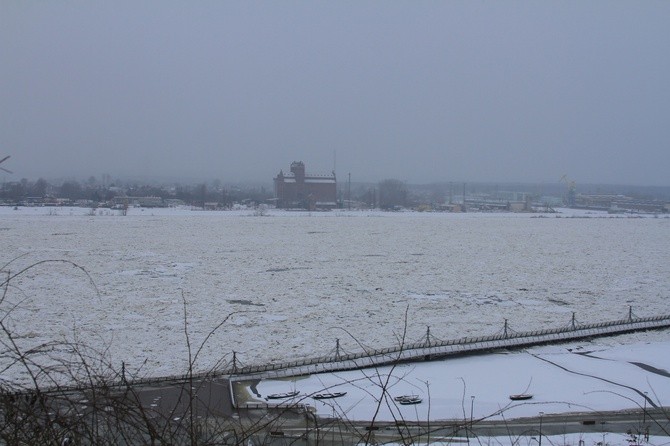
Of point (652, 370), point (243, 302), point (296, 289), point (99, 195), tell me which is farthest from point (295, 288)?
point (99, 195)

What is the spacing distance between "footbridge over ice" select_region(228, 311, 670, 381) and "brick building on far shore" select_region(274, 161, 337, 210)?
44.2 m

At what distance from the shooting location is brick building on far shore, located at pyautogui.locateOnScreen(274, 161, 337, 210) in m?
55.3

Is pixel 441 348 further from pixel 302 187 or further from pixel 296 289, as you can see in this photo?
pixel 302 187

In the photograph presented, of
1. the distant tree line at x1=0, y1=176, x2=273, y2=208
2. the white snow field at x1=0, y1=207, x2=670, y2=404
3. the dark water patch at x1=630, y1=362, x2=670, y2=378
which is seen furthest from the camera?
the distant tree line at x1=0, y1=176, x2=273, y2=208

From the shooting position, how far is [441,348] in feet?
26.0

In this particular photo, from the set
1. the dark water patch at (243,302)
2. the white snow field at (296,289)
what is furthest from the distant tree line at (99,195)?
the dark water patch at (243,302)

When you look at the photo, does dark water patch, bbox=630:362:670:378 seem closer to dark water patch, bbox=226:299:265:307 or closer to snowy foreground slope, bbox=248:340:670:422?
snowy foreground slope, bbox=248:340:670:422

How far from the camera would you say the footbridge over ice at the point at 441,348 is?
7109mm

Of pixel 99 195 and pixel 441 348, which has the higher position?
pixel 99 195

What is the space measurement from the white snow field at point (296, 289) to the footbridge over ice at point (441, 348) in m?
0.34

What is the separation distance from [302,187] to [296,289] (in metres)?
44.2

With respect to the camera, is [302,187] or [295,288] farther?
[302,187]

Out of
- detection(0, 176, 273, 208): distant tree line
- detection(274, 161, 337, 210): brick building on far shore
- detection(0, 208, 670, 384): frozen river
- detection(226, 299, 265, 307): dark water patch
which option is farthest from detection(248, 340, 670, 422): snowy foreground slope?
detection(274, 161, 337, 210): brick building on far shore

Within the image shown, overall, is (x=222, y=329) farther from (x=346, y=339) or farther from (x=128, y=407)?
(x=128, y=407)
